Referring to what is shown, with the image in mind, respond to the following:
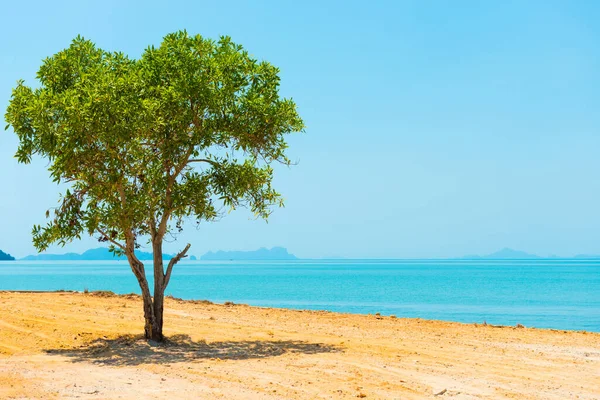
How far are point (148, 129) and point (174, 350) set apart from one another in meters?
6.29

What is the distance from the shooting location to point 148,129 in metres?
17.6

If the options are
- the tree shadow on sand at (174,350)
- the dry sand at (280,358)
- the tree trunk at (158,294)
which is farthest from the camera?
the tree trunk at (158,294)

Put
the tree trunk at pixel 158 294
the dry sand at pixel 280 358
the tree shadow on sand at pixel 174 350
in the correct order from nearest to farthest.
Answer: the dry sand at pixel 280 358 < the tree shadow on sand at pixel 174 350 < the tree trunk at pixel 158 294

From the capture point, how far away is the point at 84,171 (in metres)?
18.5

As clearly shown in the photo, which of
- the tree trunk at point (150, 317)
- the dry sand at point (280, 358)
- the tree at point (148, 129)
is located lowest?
the dry sand at point (280, 358)

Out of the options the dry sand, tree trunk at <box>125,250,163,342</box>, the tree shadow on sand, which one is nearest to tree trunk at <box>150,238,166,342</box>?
tree trunk at <box>125,250,163,342</box>

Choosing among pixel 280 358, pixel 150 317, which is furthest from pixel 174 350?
pixel 280 358

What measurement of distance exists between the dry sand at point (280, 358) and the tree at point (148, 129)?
2.93m

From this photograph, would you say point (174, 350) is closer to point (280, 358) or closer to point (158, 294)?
point (158, 294)

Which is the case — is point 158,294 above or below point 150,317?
above

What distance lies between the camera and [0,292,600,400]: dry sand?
1341 centimetres

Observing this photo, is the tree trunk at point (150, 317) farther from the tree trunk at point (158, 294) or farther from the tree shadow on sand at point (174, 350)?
the tree shadow on sand at point (174, 350)

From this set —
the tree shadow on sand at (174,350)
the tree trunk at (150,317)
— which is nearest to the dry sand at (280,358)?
the tree shadow on sand at (174,350)

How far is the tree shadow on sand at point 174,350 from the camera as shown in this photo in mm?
17188
